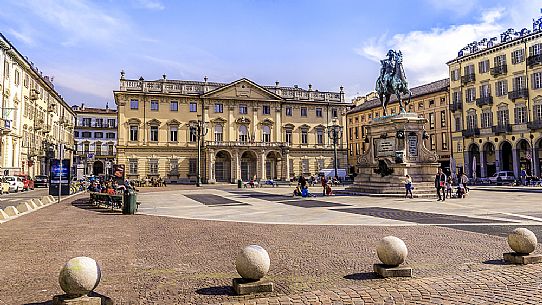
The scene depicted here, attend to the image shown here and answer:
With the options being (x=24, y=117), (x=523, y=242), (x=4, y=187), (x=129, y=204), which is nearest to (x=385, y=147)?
(x=129, y=204)

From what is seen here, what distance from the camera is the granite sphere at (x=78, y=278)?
5129 millimetres

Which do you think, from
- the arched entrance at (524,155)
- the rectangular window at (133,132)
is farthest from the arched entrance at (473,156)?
the rectangular window at (133,132)

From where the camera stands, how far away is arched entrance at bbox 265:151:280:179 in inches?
2584

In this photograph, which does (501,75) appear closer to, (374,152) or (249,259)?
(374,152)

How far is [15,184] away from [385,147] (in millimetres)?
32485

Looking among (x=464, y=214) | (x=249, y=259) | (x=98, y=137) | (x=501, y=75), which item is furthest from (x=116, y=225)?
(x=98, y=137)

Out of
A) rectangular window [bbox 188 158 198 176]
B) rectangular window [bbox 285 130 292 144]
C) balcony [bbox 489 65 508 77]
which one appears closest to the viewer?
balcony [bbox 489 65 508 77]

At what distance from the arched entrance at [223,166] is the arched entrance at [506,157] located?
119 ft

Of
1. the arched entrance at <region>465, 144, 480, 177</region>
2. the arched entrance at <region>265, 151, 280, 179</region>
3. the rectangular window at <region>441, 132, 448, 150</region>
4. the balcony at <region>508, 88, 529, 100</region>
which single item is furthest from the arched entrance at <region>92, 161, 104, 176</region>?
the balcony at <region>508, 88, 529, 100</region>

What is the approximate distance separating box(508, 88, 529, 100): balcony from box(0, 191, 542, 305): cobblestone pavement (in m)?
43.6

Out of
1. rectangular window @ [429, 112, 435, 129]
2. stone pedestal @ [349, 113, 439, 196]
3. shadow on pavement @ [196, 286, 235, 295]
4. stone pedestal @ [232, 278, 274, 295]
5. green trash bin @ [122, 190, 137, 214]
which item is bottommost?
shadow on pavement @ [196, 286, 235, 295]

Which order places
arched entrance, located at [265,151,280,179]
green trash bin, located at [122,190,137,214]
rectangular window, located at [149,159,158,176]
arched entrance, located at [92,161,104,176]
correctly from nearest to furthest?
green trash bin, located at [122,190,137,214] < rectangular window, located at [149,159,158,176] < arched entrance, located at [265,151,280,179] < arched entrance, located at [92,161,104,176]

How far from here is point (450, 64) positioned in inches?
2313

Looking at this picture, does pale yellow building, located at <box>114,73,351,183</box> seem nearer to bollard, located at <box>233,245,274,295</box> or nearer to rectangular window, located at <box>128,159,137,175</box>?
rectangular window, located at <box>128,159,137,175</box>
